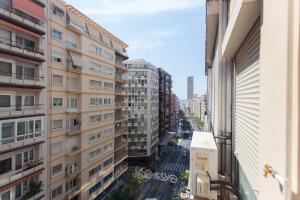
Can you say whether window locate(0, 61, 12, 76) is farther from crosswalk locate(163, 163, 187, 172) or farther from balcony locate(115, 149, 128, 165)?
crosswalk locate(163, 163, 187, 172)

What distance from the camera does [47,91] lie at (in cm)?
1867

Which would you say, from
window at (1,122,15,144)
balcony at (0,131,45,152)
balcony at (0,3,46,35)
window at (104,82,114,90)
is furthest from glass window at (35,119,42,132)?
window at (104,82,114,90)

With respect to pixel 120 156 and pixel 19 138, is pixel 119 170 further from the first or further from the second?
pixel 19 138

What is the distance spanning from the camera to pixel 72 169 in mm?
22766

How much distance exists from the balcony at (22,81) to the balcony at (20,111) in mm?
1400

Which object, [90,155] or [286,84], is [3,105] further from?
[286,84]

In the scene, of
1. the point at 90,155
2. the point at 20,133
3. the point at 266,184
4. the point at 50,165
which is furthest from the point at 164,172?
the point at 266,184

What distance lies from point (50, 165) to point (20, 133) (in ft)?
16.1

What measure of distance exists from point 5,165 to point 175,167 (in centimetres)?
4359

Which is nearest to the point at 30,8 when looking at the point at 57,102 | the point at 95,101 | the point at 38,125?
the point at 57,102

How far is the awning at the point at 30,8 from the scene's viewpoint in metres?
14.9

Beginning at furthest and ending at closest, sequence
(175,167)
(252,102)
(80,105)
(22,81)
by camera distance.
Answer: (175,167), (80,105), (22,81), (252,102)

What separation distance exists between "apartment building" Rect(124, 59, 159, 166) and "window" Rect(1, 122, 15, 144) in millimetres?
38595

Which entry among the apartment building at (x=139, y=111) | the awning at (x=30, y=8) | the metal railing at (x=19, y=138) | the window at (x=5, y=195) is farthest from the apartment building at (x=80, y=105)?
the apartment building at (x=139, y=111)
